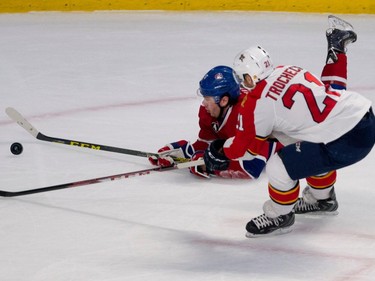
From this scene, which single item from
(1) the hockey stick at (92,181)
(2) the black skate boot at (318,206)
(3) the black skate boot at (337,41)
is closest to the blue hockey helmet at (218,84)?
(1) the hockey stick at (92,181)

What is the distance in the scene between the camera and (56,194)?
3580 millimetres

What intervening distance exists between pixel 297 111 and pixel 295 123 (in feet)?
0.14

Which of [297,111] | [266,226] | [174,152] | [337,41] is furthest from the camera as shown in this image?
[174,152]

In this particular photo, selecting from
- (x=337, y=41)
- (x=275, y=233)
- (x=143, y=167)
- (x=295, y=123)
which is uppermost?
(x=337, y=41)

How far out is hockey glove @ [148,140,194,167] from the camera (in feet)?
12.6

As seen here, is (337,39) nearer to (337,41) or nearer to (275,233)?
(337,41)

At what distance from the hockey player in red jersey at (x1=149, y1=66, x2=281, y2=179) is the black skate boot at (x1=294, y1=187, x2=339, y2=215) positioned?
24 centimetres

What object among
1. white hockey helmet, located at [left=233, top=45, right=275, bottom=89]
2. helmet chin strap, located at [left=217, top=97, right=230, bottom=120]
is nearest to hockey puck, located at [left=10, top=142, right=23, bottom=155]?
helmet chin strap, located at [left=217, top=97, right=230, bottom=120]

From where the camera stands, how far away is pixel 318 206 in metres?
A: 3.31

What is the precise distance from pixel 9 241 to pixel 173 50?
2968 millimetres

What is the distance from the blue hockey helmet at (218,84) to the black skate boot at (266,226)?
0.53m

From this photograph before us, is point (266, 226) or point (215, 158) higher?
point (215, 158)

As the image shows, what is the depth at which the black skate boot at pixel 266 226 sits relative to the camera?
123 inches

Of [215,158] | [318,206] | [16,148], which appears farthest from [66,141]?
[318,206]
